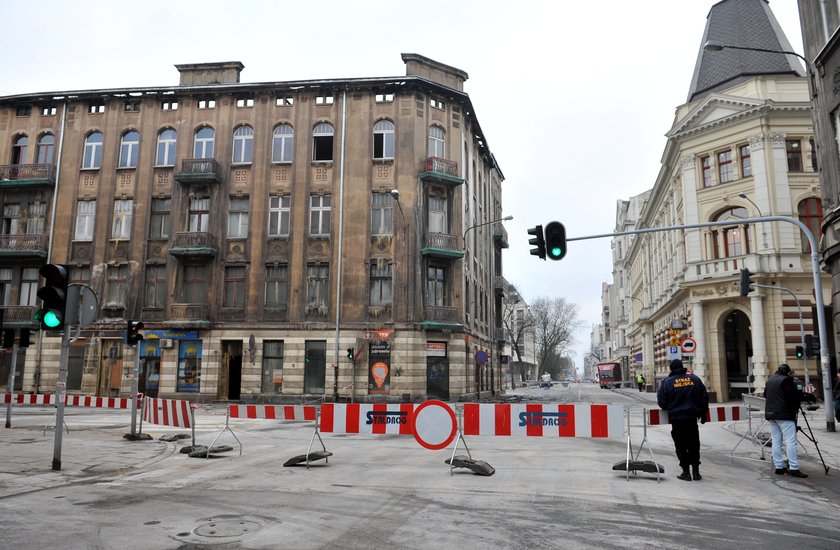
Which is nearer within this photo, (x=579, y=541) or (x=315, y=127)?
(x=579, y=541)

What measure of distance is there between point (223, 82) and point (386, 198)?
11.5 metres

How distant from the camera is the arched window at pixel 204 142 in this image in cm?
3375

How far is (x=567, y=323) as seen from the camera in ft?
309

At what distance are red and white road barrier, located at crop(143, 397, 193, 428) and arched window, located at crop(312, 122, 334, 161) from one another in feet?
64.5

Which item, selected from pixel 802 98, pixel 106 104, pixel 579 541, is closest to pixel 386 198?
pixel 106 104

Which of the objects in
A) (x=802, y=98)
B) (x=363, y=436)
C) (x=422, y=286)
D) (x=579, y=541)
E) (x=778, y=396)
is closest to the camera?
(x=579, y=541)

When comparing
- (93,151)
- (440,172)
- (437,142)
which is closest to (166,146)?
(93,151)

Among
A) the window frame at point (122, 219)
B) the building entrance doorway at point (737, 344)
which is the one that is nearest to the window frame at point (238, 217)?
the window frame at point (122, 219)

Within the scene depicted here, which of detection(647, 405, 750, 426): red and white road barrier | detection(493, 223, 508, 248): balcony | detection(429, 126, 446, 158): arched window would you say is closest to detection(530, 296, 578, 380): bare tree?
detection(493, 223, 508, 248): balcony

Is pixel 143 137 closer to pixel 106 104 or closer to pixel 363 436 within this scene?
pixel 106 104

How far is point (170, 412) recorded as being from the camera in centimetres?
1434

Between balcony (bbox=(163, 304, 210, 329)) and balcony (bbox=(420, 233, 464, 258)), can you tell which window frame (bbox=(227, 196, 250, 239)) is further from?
balcony (bbox=(420, 233, 464, 258))

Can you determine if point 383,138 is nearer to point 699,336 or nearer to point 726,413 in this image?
point 699,336

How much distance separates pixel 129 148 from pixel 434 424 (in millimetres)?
30182
